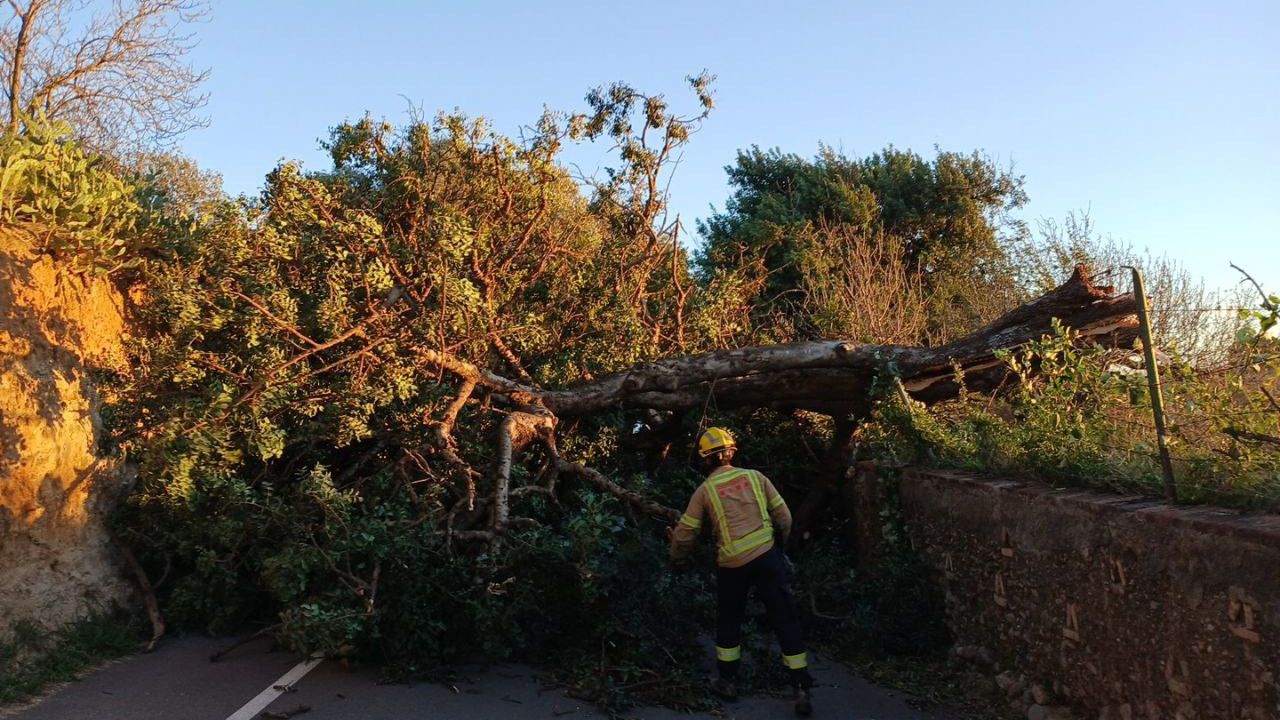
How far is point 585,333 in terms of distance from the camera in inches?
455

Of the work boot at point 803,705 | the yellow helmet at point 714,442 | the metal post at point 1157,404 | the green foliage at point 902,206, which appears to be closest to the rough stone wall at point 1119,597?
the metal post at point 1157,404

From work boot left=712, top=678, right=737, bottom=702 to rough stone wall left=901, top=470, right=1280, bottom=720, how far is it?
6.39 ft

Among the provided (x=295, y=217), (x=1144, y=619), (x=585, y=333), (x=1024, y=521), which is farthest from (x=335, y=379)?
(x=1144, y=619)

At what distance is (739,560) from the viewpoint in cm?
734

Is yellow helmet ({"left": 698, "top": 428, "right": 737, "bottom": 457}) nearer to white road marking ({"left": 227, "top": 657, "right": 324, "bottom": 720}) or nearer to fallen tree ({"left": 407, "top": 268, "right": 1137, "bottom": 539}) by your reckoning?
fallen tree ({"left": 407, "top": 268, "right": 1137, "bottom": 539})

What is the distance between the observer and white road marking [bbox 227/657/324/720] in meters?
6.41

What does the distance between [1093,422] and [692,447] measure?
16.7ft

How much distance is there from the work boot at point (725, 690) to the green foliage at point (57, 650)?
466 centimetres

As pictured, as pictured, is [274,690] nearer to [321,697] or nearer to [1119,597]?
[321,697]

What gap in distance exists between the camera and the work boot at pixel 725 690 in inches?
283

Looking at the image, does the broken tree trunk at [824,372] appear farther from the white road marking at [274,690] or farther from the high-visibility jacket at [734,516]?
the white road marking at [274,690]

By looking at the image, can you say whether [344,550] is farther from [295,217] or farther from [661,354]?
[661,354]

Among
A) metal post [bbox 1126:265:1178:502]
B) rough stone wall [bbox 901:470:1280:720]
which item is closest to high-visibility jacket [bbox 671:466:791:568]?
rough stone wall [bbox 901:470:1280:720]


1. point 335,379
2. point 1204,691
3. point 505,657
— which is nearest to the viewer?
point 1204,691
